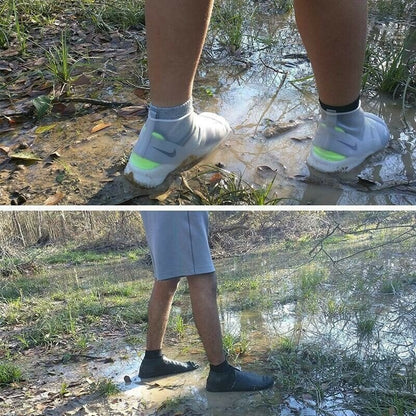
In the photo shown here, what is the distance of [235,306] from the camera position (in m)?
1.38

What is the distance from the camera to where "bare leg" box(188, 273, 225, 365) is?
1336 millimetres

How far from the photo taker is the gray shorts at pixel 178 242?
131 cm

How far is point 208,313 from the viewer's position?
1.37 meters

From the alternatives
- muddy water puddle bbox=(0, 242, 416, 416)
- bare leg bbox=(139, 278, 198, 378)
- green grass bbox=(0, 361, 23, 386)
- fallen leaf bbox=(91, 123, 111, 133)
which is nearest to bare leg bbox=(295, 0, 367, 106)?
muddy water puddle bbox=(0, 242, 416, 416)

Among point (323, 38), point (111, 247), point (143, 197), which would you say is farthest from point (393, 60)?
point (111, 247)

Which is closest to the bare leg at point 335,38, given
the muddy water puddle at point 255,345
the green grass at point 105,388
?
the muddy water puddle at point 255,345

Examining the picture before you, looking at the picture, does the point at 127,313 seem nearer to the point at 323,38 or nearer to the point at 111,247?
the point at 111,247

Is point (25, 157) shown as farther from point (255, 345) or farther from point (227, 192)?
point (255, 345)

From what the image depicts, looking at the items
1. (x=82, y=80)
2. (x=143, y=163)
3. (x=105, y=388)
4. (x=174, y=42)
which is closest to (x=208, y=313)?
(x=105, y=388)

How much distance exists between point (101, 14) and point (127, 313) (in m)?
1.40

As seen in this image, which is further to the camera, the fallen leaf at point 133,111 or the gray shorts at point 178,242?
the fallen leaf at point 133,111

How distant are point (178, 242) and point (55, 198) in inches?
14.0

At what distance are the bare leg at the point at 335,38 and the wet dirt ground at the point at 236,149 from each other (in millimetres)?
264

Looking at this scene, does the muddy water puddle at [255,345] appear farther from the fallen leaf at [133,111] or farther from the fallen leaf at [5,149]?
the fallen leaf at [133,111]
